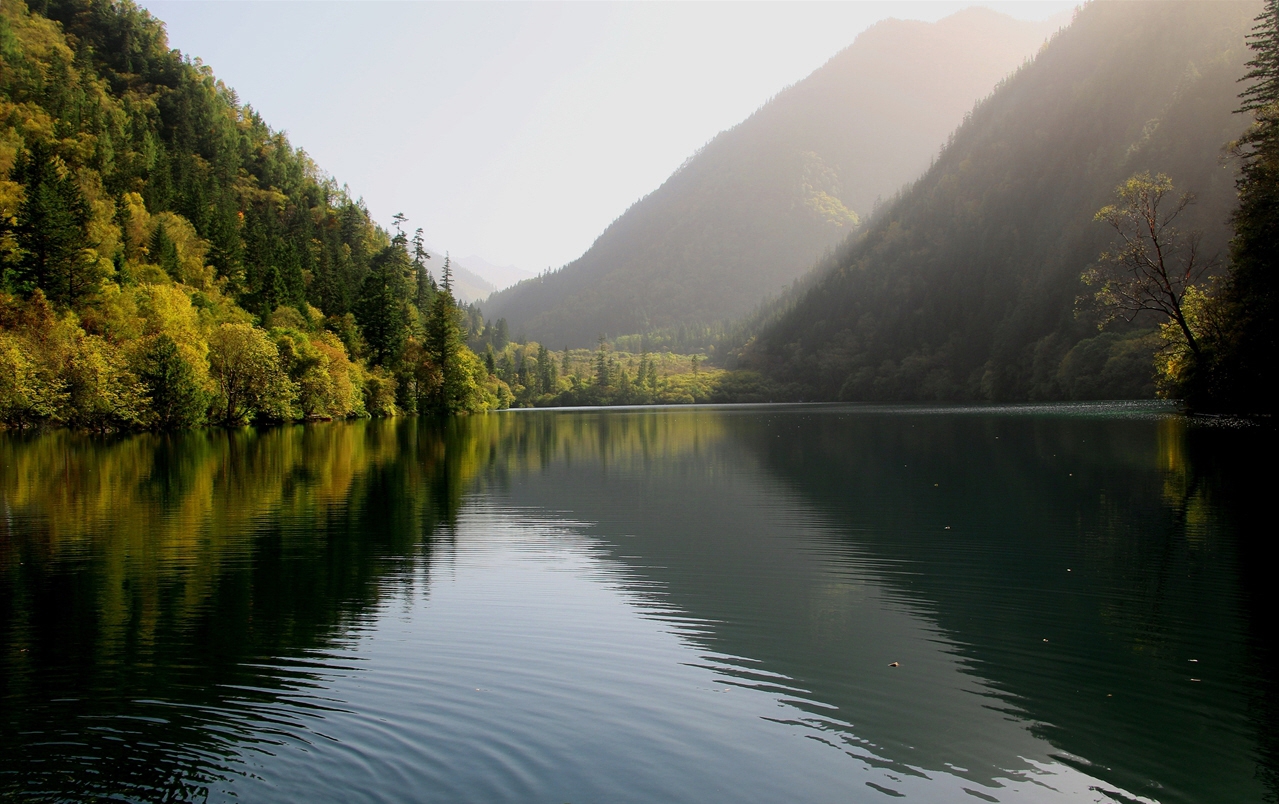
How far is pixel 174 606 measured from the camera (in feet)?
40.1

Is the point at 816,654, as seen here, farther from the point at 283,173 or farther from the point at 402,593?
the point at 283,173

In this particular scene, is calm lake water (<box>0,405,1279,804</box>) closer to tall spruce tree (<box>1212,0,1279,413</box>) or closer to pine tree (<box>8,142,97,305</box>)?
tall spruce tree (<box>1212,0,1279,413</box>)

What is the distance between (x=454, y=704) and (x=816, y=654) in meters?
4.60

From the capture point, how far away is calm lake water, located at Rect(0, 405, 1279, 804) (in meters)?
6.79

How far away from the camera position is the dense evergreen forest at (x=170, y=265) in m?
63.2

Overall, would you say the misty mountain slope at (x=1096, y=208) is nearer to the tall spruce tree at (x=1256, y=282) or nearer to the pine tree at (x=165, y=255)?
the tall spruce tree at (x=1256, y=282)

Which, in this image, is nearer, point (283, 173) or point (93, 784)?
point (93, 784)

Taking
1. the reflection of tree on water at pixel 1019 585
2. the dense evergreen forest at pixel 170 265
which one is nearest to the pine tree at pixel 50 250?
the dense evergreen forest at pixel 170 265

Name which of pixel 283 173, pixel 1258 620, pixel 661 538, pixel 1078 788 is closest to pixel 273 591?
pixel 661 538

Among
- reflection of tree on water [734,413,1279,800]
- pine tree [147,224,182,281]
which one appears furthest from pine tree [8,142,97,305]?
reflection of tree on water [734,413,1279,800]

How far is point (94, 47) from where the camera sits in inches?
5704

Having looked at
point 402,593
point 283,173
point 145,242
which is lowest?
point 402,593

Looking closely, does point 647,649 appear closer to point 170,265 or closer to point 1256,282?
point 1256,282

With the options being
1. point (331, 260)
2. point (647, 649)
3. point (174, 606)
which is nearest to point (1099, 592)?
point (647, 649)
